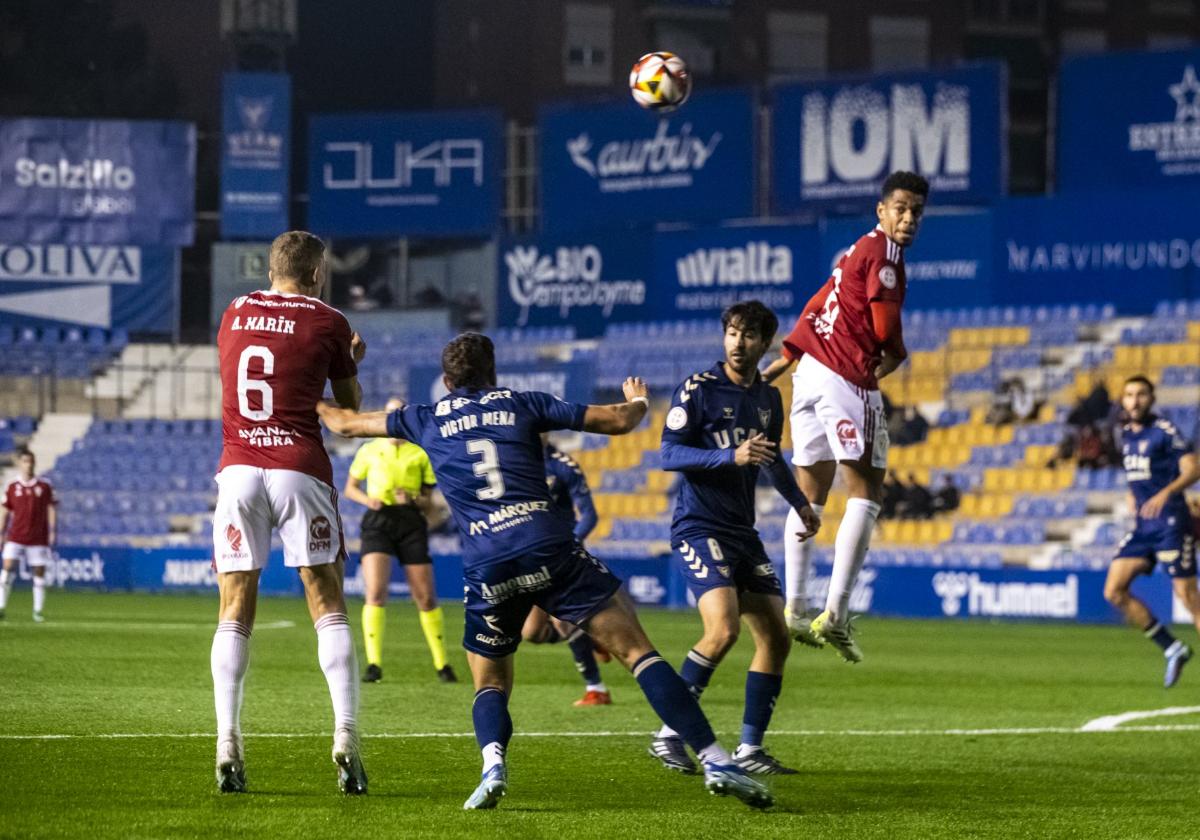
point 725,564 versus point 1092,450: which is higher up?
point 725,564

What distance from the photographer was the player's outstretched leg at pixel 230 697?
843 cm

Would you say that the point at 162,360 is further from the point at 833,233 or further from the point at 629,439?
the point at 833,233

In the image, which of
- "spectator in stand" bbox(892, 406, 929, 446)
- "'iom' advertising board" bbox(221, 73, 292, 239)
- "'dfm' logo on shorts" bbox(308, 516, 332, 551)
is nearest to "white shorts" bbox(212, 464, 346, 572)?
"'dfm' logo on shorts" bbox(308, 516, 332, 551)

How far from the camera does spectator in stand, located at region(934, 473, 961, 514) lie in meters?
30.9

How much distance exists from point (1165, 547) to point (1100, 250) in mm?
17864

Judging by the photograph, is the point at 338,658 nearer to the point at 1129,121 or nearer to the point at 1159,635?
the point at 1159,635

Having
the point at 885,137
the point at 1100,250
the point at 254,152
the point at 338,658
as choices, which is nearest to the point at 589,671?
the point at 338,658

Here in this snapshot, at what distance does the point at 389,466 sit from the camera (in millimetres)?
15914

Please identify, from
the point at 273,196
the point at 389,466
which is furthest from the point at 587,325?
the point at 389,466

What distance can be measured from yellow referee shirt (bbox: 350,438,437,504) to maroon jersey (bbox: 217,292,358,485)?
7.15 meters

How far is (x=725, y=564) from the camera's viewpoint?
9859 mm

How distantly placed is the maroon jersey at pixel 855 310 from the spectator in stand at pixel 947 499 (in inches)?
840

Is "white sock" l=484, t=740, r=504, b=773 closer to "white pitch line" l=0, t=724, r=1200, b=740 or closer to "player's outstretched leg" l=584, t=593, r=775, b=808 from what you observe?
"player's outstretched leg" l=584, t=593, r=775, b=808

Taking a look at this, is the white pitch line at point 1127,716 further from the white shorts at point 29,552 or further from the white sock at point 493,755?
the white shorts at point 29,552
